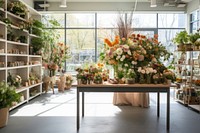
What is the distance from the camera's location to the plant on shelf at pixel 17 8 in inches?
229

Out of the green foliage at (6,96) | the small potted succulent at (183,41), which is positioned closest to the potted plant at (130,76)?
the green foliage at (6,96)

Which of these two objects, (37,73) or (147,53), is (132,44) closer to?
(147,53)

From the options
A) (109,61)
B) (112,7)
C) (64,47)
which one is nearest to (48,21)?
(64,47)

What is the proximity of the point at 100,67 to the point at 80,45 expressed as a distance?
5602 mm

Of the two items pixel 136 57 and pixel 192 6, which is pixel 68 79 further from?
pixel 136 57

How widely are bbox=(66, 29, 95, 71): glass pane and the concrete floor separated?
11.8 ft

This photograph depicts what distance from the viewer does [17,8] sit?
609 centimetres

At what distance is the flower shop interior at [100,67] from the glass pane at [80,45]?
40 mm

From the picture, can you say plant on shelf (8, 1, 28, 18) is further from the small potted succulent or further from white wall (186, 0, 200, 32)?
white wall (186, 0, 200, 32)

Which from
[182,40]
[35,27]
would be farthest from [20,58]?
[182,40]

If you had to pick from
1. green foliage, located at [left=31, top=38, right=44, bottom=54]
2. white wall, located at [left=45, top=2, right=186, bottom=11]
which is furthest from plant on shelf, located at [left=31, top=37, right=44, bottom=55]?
white wall, located at [left=45, top=2, right=186, bottom=11]

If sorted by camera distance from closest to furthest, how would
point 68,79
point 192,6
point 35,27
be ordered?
point 35,27 → point 192,6 → point 68,79

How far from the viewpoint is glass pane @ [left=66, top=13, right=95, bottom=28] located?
959 centimetres

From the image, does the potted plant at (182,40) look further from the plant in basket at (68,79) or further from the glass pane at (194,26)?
the plant in basket at (68,79)
